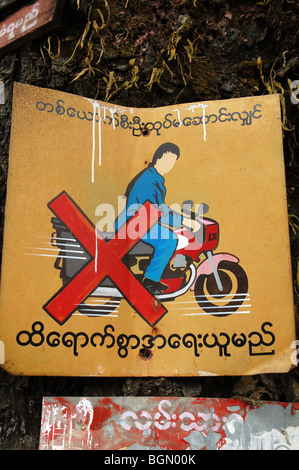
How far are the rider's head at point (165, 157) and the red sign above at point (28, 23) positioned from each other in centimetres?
48

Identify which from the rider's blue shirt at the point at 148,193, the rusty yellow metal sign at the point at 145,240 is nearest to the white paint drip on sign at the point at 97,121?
the rusty yellow metal sign at the point at 145,240

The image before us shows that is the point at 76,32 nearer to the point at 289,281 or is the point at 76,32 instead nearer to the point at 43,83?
the point at 43,83

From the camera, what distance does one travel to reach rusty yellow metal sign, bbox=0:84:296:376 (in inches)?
39.6

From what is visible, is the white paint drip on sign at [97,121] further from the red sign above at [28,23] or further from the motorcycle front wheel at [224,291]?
the motorcycle front wheel at [224,291]

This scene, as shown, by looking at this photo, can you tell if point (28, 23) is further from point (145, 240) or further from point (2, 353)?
point (2, 353)

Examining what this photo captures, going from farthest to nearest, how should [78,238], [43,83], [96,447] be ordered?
[43,83]
[78,238]
[96,447]

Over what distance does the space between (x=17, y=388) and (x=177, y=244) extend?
0.55 metres

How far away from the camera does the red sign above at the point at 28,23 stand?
1.17 meters

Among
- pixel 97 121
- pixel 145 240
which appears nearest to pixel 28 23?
pixel 97 121

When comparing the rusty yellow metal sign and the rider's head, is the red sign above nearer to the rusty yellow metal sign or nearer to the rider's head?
the rusty yellow metal sign

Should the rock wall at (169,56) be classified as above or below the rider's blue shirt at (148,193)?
above

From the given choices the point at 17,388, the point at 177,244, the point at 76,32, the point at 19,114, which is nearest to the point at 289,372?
the point at 177,244

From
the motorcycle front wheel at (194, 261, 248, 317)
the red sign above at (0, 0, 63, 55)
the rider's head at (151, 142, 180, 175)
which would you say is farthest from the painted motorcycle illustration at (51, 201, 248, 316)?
the red sign above at (0, 0, 63, 55)
